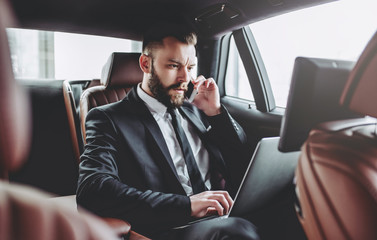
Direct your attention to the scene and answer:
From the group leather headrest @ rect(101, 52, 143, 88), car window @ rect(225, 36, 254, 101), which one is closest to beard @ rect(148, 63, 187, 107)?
leather headrest @ rect(101, 52, 143, 88)

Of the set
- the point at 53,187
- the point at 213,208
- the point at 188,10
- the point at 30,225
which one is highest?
the point at 188,10

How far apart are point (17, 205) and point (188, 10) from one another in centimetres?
181

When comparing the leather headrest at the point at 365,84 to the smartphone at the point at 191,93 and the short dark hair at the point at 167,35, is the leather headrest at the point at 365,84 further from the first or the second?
the smartphone at the point at 191,93

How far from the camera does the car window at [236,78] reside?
2.07 m

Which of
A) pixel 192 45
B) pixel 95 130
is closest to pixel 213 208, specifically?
pixel 95 130

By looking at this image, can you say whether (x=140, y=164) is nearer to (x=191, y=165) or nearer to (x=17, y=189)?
(x=191, y=165)

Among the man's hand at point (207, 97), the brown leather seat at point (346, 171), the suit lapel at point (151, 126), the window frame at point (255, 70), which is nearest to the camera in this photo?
the brown leather seat at point (346, 171)

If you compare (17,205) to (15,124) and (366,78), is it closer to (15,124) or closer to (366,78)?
(15,124)

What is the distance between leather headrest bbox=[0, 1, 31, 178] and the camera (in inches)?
11.4

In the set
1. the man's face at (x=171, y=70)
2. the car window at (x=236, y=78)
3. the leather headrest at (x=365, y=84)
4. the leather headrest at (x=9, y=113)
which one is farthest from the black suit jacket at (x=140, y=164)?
the leather headrest at (x=9, y=113)

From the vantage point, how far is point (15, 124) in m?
0.30

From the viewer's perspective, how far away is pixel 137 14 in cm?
191

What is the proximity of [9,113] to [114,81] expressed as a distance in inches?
58.0

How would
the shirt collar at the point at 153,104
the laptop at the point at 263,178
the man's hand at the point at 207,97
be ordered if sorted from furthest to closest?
1. the man's hand at the point at 207,97
2. the shirt collar at the point at 153,104
3. the laptop at the point at 263,178
